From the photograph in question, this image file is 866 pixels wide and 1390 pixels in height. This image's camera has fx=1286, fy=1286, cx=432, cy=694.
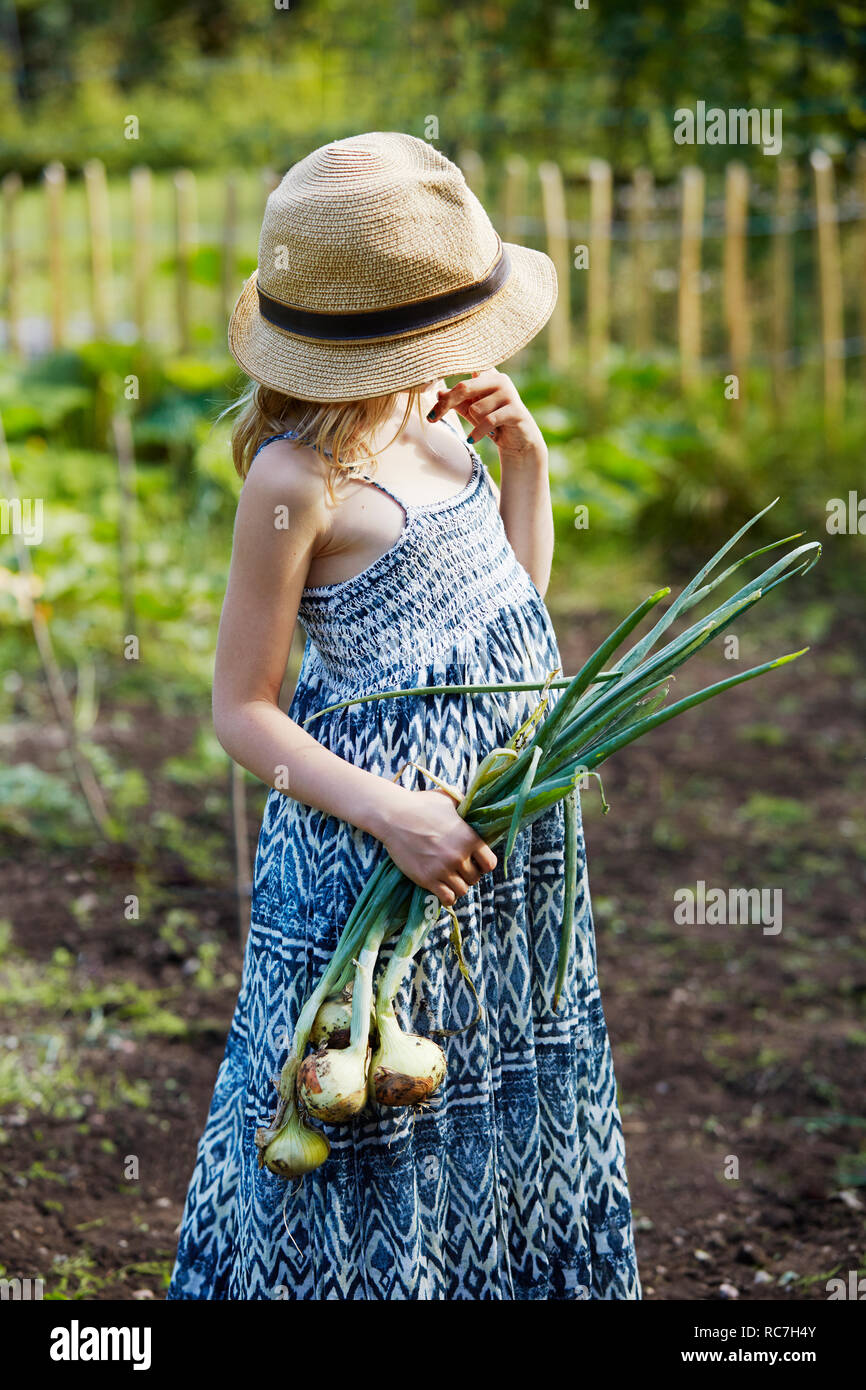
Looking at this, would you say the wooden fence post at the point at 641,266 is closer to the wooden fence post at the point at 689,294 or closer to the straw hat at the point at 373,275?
the wooden fence post at the point at 689,294

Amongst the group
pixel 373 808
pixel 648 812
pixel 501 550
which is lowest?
pixel 648 812

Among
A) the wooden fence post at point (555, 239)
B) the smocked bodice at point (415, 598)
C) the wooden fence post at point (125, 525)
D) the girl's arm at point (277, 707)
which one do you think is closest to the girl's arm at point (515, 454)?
the smocked bodice at point (415, 598)

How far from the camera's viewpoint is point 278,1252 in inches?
60.8

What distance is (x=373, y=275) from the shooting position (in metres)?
1.39

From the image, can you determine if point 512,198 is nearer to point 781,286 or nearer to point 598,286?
point 598,286

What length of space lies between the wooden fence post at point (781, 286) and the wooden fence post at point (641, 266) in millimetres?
647

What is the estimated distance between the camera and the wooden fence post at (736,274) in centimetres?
649

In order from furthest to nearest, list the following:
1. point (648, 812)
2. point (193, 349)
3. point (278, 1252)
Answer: point (193, 349) < point (648, 812) < point (278, 1252)

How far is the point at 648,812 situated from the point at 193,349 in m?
3.78

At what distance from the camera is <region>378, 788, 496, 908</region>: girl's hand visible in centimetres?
142

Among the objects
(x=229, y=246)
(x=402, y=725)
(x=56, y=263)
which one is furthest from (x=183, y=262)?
(x=402, y=725)

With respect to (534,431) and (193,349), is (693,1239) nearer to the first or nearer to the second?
(534,431)

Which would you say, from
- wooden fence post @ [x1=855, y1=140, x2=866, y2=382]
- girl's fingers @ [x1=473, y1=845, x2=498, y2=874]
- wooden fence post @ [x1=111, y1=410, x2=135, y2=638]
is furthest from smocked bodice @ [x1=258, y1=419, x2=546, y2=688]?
wooden fence post @ [x1=855, y1=140, x2=866, y2=382]

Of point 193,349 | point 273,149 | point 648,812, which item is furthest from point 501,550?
point 273,149
